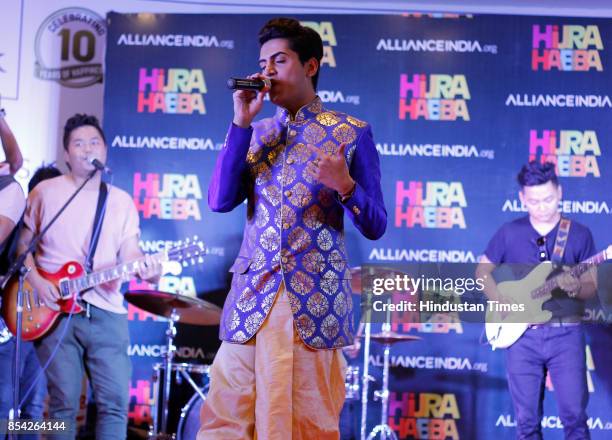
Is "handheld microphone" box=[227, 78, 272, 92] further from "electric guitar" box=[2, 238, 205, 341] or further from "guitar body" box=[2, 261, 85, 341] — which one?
"guitar body" box=[2, 261, 85, 341]

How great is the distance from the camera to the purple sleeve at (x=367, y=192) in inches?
101

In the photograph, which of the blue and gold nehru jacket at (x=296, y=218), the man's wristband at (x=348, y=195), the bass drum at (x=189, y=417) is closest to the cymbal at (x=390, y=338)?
the bass drum at (x=189, y=417)

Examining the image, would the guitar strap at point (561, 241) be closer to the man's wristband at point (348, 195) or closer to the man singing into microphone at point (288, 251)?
the man singing into microphone at point (288, 251)

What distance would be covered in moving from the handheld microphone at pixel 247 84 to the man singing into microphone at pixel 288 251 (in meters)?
0.02

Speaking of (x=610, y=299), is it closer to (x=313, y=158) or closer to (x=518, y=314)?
(x=518, y=314)

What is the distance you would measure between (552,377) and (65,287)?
123 inches

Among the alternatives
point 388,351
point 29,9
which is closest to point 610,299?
point 388,351

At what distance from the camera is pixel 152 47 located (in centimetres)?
586

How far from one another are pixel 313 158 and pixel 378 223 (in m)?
0.30

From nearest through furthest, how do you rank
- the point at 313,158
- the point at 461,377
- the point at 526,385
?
the point at 313,158 < the point at 526,385 < the point at 461,377

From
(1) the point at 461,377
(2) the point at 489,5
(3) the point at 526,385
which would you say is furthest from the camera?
(2) the point at 489,5

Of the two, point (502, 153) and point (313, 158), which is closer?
point (313, 158)

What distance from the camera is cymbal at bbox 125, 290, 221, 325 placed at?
493 centimetres

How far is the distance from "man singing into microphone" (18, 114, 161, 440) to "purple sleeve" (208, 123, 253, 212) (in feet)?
8.48
